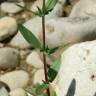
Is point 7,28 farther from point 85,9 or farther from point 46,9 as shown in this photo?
point 46,9

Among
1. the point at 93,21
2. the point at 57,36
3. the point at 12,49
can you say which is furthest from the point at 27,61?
the point at 93,21

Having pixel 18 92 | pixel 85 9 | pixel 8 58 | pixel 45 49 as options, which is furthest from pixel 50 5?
pixel 85 9

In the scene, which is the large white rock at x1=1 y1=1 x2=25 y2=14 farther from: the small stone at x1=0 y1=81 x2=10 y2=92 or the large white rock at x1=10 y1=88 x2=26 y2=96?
the large white rock at x1=10 y1=88 x2=26 y2=96

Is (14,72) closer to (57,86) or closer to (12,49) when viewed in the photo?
(12,49)

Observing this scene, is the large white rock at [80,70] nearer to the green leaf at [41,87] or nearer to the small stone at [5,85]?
the green leaf at [41,87]

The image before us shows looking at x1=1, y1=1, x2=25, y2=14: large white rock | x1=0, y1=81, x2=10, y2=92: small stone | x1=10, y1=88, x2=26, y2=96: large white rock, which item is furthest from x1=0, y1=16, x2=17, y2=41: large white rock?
x1=10, y1=88, x2=26, y2=96: large white rock

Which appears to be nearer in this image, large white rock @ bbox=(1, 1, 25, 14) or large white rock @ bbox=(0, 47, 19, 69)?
large white rock @ bbox=(0, 47, 19, 69)

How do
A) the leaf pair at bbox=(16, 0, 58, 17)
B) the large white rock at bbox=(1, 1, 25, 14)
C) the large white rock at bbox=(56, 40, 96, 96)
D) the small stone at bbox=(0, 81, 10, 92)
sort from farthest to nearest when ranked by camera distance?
1. the large white rock at bbox=(1, 1, 25, 14)
2. the small stone at bbox=(0, 81, 10, 92)
3. the large white rock at bbox=(56, 40, 96, 96)
4. the leaf pair at bbox=(16, 0, 58, 17)
